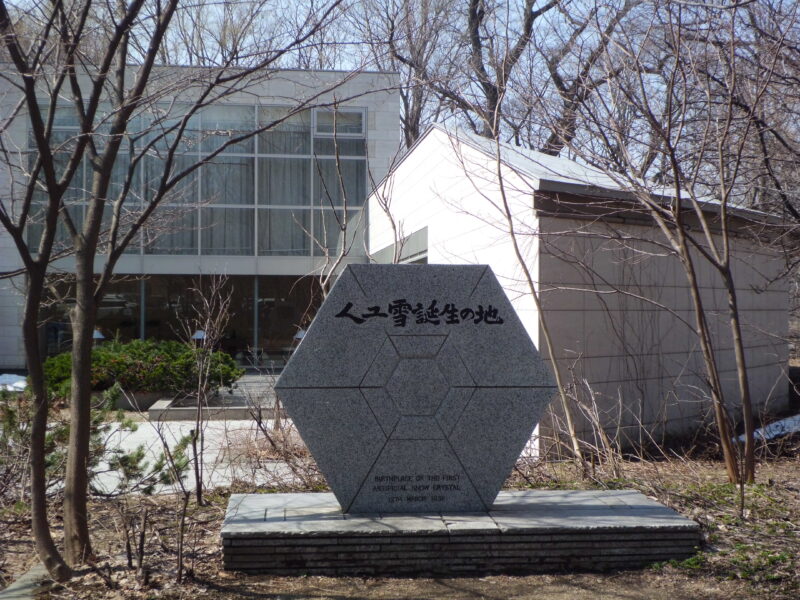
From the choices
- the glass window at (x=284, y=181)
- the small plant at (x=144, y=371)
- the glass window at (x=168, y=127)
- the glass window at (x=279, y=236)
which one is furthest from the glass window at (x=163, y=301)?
the small plant at (x=144, y=371)

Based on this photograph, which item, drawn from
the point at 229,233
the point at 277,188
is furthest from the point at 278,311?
the point at 277,188

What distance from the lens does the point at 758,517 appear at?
6.63 metres

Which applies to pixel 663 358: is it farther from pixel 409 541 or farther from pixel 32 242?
pixel 32 242

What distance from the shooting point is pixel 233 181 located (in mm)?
23062

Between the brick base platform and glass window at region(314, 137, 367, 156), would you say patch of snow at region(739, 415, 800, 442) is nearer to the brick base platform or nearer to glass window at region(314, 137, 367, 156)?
the brick base platform

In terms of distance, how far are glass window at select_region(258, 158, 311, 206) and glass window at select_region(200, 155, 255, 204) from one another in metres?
0.29

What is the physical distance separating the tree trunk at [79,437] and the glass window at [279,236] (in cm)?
1761

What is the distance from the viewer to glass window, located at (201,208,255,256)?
2292 centimetres

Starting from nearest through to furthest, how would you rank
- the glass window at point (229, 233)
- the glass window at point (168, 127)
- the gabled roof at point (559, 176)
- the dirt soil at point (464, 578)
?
the dirt soil at point (464, 578) → the glass window at point (168, 127) → the gabled roof at point (559, 176) → the glass window at point (229, 233)

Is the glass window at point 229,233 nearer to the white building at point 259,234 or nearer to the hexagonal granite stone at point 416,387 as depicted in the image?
the white building at point 259,234

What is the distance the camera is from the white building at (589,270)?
10109 millimetres

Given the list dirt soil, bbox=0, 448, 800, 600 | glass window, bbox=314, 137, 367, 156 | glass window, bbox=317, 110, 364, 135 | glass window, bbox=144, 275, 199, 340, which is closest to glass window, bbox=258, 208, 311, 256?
glass window, bbox=314, 137, 367, 156

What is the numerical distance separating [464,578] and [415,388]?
4.47 ft

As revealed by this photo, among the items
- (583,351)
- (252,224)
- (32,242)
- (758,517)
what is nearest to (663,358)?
(583,351)
